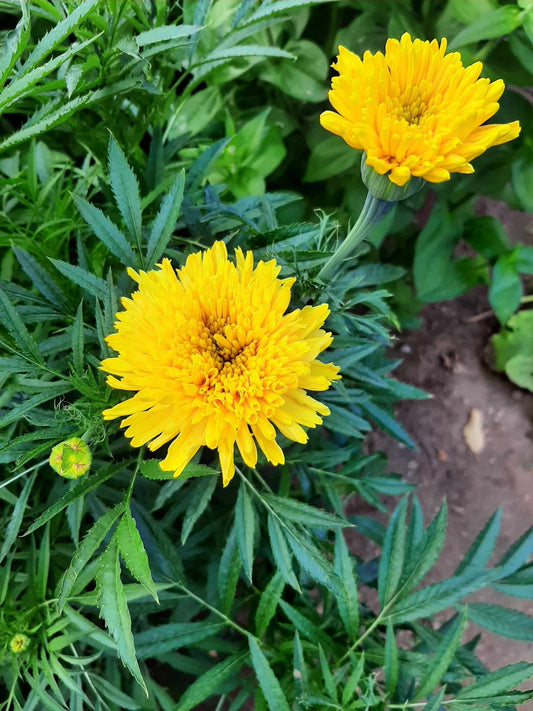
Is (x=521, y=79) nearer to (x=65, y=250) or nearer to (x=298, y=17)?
(x=298, y=17)

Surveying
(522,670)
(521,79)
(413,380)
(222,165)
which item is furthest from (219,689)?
(521,79)

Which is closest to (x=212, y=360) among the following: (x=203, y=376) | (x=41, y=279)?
(x=203, y=376)

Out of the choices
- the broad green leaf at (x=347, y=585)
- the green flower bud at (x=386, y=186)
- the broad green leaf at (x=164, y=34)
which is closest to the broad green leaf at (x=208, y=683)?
the broad green leaf at (x=347, y=585)

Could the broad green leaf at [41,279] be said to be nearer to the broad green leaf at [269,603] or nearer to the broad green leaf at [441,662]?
the broad green leaf at [269,603]

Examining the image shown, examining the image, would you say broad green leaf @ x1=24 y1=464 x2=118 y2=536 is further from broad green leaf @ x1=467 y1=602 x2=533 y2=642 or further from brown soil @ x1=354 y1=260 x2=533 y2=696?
brown soil @ x1=354 y1=260 x2=533 y2=696

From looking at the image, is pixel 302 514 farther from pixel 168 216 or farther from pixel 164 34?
pixel 164 34
